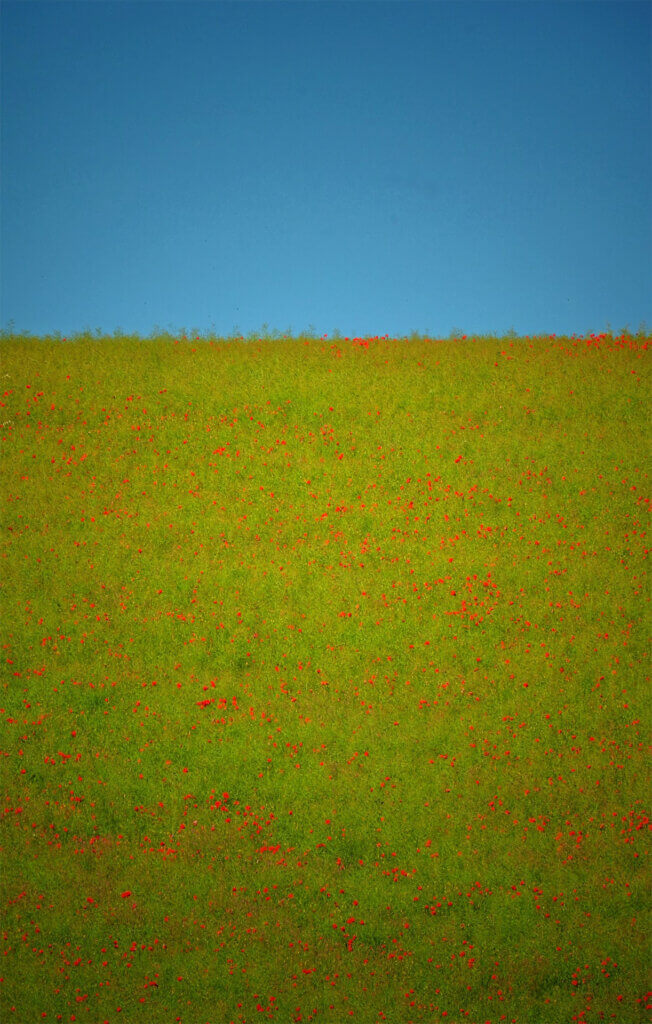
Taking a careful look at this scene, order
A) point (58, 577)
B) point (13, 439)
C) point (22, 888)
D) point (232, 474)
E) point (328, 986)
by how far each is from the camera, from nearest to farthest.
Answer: point (328, 986)
point (22, 888)
point (58, 577)
point (232, 474)
point (13, 439)

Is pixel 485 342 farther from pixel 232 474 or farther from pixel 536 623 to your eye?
pixel 536 623

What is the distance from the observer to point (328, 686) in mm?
12938

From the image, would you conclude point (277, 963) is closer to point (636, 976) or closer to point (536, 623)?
point (636, 976)

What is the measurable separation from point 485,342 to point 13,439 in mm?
13416

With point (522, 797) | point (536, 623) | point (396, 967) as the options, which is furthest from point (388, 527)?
point (396, 967)

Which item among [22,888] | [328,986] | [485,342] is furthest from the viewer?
[485,342]

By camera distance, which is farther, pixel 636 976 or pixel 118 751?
pixel 118 751

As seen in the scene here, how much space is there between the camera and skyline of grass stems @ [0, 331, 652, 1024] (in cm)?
892

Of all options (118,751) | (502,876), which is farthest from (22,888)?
(502,876)

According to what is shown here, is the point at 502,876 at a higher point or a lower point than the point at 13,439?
lower

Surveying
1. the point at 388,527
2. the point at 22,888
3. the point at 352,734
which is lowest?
the point at 22,888

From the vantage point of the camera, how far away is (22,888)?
9859 mm

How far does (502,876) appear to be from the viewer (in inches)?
389

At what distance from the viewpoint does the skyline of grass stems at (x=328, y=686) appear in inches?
351
